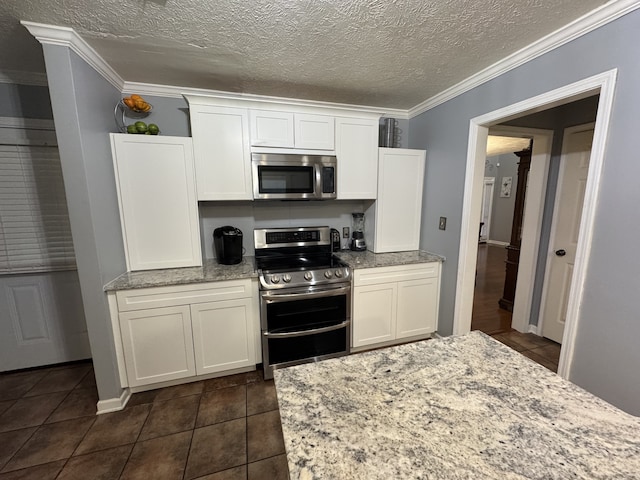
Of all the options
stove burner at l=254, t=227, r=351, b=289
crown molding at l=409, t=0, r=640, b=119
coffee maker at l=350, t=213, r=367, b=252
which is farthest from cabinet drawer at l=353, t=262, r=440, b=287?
crown molding at l=409, t=0, r=640, b=119

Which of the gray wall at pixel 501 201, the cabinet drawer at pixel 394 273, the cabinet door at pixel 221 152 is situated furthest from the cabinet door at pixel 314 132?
the gray wall at pixel 501 201

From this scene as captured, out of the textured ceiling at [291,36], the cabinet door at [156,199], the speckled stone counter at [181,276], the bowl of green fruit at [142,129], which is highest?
the textured ceiling at [291,36]

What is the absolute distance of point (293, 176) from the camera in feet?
7.62

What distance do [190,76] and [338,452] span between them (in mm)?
2509

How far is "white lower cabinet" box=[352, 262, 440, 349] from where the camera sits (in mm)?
2379

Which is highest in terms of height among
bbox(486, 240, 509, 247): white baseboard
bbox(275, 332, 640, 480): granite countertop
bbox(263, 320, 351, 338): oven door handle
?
bbox(275, 332, 640, 480): granite countertop

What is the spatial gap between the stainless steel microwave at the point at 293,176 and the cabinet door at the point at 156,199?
0.53 m

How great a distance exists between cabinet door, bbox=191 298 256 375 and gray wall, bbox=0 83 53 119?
6.36 ft

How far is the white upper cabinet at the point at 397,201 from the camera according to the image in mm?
2605

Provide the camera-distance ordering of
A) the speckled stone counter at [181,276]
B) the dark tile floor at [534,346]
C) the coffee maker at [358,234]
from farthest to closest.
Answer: the coffee maker at [358,234] < the dark tile floor at [534,346] < the speckled stone counter at [181,276]

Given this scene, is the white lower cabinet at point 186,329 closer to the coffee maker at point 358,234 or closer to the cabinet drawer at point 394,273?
the cabinet drawer at point 394,273

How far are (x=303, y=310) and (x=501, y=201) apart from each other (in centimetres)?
788

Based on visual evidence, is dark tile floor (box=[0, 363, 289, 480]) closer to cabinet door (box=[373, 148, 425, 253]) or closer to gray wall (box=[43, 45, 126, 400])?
gray wall (box=[43, 45, 126, 400])

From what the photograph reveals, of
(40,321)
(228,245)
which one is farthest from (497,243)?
(40,321)
